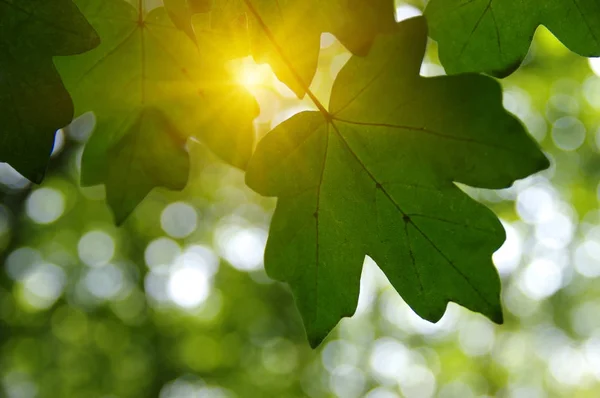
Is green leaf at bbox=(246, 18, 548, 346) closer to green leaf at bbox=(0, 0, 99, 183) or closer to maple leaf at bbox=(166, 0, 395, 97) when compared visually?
maple leaf at bbox=(166, 0, 395, 97)

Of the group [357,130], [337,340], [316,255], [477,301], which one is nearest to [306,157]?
[357,130]

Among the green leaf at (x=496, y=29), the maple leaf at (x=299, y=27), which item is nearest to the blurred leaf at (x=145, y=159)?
the maple leaf at (x=299, y=27)

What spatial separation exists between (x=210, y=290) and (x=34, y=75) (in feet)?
49.2

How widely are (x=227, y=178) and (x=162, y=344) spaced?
4.86m

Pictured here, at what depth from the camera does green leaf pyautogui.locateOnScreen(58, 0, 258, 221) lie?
137 cm

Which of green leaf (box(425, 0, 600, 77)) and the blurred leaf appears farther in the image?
the blurred leaf

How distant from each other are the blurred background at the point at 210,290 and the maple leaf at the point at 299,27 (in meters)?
11.9

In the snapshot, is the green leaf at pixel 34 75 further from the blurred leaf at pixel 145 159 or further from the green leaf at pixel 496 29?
the green leaf at pixel 496 29

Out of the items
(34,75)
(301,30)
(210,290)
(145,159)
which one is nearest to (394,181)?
(301,30)

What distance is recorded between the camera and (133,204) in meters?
1.40

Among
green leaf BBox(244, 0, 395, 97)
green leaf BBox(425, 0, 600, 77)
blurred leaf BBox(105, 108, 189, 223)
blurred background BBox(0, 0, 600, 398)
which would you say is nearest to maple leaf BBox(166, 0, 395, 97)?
green leaf BBox(244, 0, 395, 97)

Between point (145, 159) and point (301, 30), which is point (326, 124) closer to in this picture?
point (301, 30)

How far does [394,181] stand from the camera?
1.20m

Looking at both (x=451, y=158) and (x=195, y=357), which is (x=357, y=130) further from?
(x=195, y=357)
